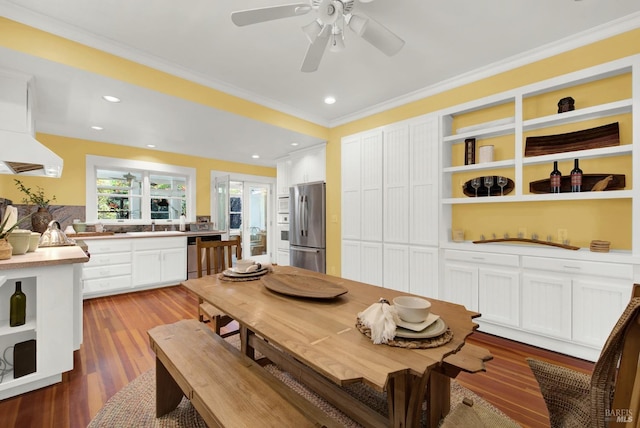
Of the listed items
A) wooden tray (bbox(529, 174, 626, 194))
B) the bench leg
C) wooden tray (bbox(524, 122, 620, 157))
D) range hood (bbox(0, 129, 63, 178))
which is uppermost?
wooden tray (bbox(524, 122, 620, 157))

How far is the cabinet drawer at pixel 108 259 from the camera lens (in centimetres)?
395

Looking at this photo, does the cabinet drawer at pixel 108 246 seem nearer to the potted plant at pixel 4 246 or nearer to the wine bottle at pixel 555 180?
the potted plant at pixel 4 246

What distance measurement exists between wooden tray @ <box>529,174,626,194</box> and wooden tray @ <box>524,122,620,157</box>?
26 centimetres

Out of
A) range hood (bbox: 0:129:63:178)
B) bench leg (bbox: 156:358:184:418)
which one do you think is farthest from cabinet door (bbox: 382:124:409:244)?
range hood (bbox: 0:129:63:178)

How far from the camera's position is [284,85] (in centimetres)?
316

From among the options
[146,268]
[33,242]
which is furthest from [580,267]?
[146,268]

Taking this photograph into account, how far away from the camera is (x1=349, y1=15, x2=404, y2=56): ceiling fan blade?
1719 mm

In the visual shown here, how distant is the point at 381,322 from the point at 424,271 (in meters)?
2.48

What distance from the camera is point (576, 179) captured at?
7.89 feet

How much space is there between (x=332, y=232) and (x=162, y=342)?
305 cm

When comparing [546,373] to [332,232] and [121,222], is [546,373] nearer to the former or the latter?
[332,232]

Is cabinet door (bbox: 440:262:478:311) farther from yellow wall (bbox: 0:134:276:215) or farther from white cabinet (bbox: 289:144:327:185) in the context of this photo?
yellow wall (bbox: 0:134:276:215)

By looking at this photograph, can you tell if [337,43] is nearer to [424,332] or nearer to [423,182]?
[424,332]

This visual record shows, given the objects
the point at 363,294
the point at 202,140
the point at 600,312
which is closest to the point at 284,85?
the point at 202,140
